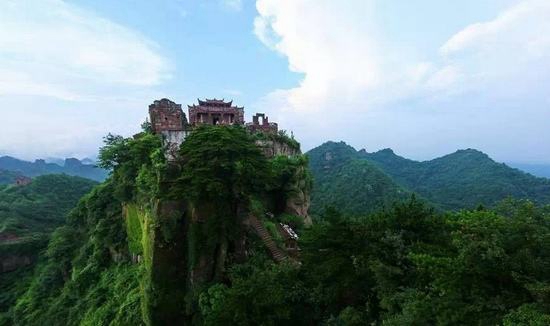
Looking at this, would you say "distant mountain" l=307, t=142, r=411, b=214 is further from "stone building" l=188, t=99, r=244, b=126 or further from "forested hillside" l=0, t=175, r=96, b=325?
"forested hillside" l=0, t=175, r=96, b=325

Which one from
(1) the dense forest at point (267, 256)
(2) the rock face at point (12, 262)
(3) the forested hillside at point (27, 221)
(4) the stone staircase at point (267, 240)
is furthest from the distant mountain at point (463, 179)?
(2) the rock face at point (12, 262)

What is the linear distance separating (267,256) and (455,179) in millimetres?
92587

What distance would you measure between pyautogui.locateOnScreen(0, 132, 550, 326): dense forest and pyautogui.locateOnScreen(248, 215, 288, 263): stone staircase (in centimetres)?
20

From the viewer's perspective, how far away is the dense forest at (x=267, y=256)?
9.64m

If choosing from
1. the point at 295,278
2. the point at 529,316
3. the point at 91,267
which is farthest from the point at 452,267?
the point at 91,267

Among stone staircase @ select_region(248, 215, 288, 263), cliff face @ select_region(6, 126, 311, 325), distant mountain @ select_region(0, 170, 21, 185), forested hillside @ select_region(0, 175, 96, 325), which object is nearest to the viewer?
cliff face @ select_region(6, 126, 311, 325)

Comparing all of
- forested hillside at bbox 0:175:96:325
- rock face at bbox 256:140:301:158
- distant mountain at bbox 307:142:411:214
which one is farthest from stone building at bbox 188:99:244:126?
forested hillside at bbox 0:175:96:325

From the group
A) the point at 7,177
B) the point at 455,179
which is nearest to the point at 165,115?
the point at 455,179

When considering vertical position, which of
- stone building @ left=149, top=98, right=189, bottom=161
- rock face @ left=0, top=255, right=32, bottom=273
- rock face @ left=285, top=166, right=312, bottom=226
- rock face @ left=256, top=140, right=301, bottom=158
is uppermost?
stone building @ left=149, top=98, right=189, bottom=161

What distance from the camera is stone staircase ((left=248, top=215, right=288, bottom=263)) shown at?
20047 millimetres

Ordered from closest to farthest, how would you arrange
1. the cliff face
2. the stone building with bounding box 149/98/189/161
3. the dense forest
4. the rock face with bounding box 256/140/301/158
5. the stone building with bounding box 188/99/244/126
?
the dense forest → the cliff face → the stone building with bounding box 149/98/189/161 → the rock face with bounding box 256/140/301/158 → the stone building with bounding box 188/99/244/126

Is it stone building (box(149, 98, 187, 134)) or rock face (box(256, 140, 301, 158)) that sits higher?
stone building (box(149, 98, 187, 134))

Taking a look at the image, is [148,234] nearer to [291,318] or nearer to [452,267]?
[291,318]

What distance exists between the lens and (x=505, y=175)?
88.5 m
